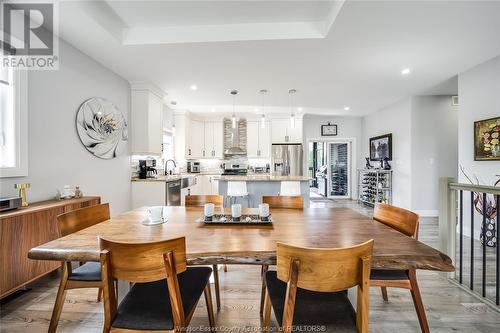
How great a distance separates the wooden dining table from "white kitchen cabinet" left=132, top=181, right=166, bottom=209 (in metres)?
2.38

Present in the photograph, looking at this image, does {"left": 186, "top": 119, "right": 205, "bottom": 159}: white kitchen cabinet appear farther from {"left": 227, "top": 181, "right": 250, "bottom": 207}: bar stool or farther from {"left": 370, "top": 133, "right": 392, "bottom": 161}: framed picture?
{"left": 370, "top": 133, "right": 392, "bottom": 161}: framed picture

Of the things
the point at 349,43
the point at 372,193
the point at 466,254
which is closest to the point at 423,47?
the point at 349,43

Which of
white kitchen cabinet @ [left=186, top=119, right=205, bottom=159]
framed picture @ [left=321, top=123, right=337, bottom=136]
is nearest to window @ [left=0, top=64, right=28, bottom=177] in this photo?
white kitchen cabinet @ [left=186, top=119, right=205, bottom=159]

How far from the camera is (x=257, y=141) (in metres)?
6.54

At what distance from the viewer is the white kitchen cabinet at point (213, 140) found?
257 inches

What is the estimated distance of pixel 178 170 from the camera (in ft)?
19.8

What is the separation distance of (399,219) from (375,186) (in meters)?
4.78

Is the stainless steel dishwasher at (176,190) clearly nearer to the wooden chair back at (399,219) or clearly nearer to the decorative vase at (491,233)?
the wooden chair back at (399,219)

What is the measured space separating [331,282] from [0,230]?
231cm

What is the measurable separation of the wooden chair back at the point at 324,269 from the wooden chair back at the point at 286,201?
1.18 meters

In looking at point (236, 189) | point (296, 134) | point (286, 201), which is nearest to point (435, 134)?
point (296, 134)

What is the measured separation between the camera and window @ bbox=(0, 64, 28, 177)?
6.84 feet

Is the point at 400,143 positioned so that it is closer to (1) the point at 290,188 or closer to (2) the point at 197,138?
(1) the point at 290,188

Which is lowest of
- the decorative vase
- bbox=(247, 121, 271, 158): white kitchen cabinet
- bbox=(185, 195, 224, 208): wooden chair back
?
the decorative vase
